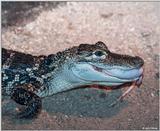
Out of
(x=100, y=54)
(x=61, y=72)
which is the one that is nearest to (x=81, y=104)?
(x=61, y=72)

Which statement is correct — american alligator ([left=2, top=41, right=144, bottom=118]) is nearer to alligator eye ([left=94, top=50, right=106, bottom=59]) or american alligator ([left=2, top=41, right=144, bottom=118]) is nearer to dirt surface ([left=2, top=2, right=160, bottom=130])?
alligator eye ([left=94, top=50, right=106, bottom=59])

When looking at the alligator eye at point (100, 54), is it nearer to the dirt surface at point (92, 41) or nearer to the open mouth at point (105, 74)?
the open mouth at point (105, 74)

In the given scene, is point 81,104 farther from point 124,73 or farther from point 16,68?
point 16,68

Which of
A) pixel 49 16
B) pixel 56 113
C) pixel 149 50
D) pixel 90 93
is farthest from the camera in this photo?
pixel 49 16

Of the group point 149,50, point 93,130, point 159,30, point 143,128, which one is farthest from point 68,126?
point 159,30

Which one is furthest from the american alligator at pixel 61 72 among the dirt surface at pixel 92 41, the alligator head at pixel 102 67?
the dirt surface at pixel 92 41

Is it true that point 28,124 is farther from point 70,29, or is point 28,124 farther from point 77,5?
point 77,5
